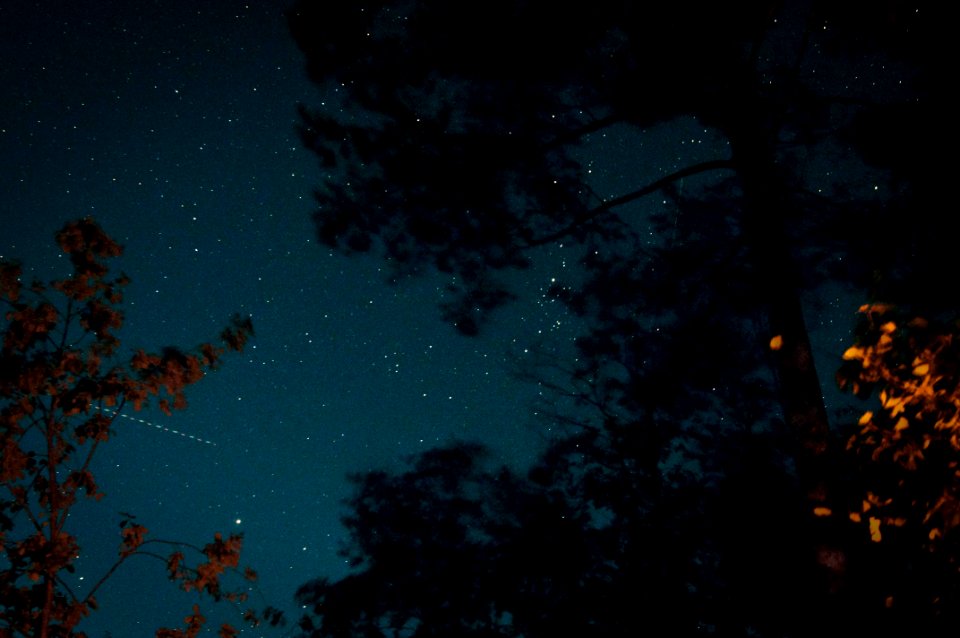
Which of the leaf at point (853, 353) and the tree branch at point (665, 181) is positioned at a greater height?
the tree branch at point (665, 181)

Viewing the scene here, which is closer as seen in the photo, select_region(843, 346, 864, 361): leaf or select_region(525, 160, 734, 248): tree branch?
select_region(843, 346, 864, 361): leaf

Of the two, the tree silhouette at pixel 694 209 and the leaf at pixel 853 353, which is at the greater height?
the tree silhouette at pixel 694 209

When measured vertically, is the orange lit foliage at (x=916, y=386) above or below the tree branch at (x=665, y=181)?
below

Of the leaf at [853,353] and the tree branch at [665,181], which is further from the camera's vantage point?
the tree branch at [665,181]

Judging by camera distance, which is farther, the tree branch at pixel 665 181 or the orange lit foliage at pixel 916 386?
the tree branch at pixel 665 181

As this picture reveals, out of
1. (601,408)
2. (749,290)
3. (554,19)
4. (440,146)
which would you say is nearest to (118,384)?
(440,146)

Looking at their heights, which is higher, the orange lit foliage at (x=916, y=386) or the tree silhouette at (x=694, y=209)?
the tree silhouette at (x=694, y=209)

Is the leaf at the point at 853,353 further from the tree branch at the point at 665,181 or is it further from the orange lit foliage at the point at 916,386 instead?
the tree branch at the point at 665,181

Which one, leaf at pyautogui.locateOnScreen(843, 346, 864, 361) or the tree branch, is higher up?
the tree branch

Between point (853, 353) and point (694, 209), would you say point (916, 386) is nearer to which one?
point (853, 353)

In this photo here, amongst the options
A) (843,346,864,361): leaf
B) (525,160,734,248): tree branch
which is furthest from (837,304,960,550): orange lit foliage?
(525,160,734,248): tree branch

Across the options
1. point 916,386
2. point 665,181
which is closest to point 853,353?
point 916,386

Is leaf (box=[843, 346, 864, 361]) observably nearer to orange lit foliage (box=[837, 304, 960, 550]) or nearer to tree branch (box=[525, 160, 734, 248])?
orange lit foliage (box=[837, 304, 960, 550])

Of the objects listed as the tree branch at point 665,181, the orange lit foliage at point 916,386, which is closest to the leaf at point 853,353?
the orange lit foliage at point 916,386
